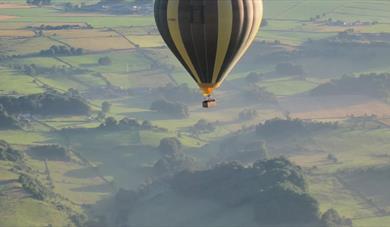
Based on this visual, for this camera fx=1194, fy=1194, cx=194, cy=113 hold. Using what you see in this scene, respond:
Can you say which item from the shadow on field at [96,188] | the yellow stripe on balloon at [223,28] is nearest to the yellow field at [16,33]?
the shadow on field at [96,188]

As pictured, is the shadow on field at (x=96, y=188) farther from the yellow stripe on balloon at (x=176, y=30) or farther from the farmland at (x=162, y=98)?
the yellow stripe on balloon at (x=176, y=30)

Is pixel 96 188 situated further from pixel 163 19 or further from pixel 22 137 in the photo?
pixel 163 19

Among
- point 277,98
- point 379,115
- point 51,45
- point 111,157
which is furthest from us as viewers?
point 51,45

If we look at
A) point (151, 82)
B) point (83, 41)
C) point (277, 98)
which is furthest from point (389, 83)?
point (83, 41)

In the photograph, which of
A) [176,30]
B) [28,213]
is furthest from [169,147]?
[176,30]

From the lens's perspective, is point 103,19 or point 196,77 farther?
point 103,19

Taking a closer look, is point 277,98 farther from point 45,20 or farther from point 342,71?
point 45,20

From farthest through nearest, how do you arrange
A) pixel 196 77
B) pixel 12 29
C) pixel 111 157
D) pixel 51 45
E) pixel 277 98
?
pixel 12 29 → pixel 51 45 → pixel 277 98 → pixel 111 157 → pixel 196 77
